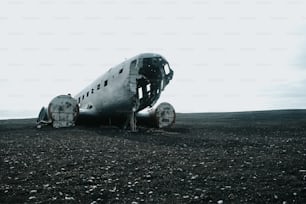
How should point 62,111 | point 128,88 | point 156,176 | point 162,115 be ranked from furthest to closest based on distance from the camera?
point 162,115 → point 62,111 → point 128,88 → point 156,176

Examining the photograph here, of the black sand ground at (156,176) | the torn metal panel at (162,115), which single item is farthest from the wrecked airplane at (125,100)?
the black sand ground at (156,176)

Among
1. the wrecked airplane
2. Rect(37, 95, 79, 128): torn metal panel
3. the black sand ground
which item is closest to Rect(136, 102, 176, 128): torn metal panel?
the wrecked airplane

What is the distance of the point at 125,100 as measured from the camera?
76.2ft

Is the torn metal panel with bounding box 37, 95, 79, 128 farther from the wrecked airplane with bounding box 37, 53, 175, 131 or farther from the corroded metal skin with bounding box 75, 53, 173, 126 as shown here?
the corroded metal skin with bounding box 75, 53, 173, 126

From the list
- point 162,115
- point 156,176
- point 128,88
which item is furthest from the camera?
point 162,115

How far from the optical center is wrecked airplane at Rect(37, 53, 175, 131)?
2325 centimetres

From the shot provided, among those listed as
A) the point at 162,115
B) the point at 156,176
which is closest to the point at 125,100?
the point at 162,115

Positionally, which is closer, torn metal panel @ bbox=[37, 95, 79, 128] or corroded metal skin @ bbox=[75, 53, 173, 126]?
corroded metal skin @ bbox=[75, 53, 173, 126]

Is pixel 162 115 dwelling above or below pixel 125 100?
below

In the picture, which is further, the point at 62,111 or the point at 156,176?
the point at 62,111

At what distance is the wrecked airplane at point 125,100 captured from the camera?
2325 centimetres

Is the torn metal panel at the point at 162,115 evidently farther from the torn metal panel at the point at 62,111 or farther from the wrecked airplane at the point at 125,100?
the torn metal panel at the point at 62,111

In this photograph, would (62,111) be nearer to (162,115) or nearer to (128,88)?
(128,88)

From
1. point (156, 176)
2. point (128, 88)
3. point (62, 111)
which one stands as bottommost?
point (156, 176)
